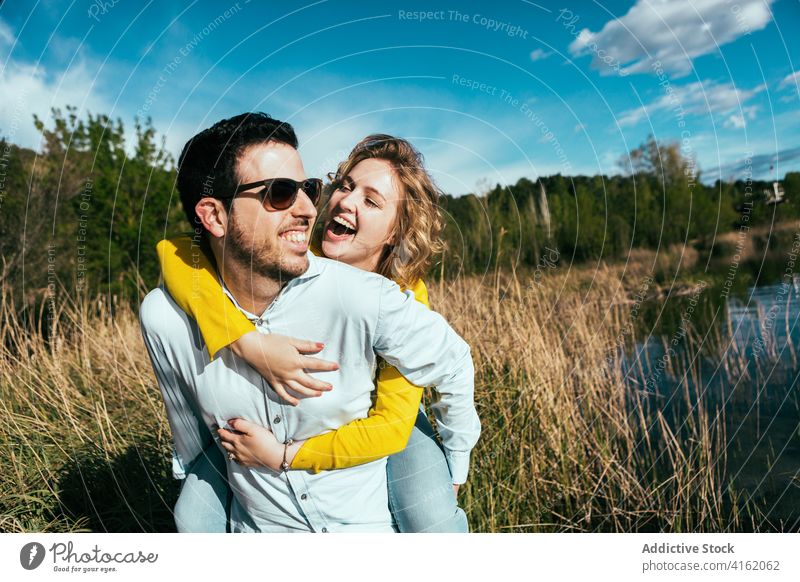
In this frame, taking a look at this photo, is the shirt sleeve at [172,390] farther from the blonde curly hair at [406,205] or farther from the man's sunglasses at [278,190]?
the blonde curly hair at [406,205]

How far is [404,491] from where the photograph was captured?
6.16ft

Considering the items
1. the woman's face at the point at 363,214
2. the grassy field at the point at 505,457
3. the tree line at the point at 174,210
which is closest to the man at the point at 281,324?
the woman's face at the point at 363,214

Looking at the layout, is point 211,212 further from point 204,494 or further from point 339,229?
point 204,494

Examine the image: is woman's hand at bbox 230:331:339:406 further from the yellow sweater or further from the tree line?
the tree line

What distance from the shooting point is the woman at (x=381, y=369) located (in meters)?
1.74

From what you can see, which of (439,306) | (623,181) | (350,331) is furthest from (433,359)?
(623,181)

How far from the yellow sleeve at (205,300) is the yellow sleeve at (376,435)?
1.37 feet

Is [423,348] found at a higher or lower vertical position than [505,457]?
higher

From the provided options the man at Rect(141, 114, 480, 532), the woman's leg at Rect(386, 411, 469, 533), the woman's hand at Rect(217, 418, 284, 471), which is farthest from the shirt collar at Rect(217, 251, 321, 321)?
the woman's leg at Rect(386, 411, 469, 533)

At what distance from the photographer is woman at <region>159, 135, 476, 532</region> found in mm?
1743

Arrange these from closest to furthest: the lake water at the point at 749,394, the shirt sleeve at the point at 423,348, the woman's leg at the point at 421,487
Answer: the shirt sleeve at the point at 423,348, the woman's leg at the point at 421,487, the lake water at the point at 749,394

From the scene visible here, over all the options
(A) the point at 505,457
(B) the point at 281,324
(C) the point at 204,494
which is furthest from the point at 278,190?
(A) the point at 505,457

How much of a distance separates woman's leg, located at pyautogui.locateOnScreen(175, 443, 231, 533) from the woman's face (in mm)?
799

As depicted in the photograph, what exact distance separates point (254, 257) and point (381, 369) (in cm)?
53
